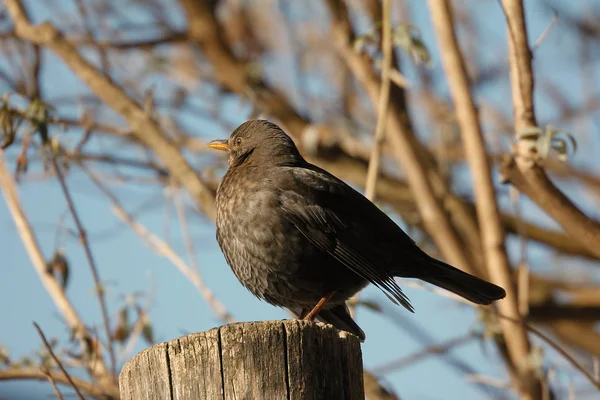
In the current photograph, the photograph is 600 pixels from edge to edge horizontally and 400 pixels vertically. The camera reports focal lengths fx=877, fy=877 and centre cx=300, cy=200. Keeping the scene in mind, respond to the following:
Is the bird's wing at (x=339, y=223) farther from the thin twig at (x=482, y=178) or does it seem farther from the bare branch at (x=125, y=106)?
the thin twig at (x=482, y=178)

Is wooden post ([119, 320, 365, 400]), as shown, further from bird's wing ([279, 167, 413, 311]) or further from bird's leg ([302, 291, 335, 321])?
bird's leg ([302, 291, 335, 321])

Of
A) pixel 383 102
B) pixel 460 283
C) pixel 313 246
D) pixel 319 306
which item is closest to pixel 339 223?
pixel 313 246

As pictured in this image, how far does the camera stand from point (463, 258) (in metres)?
6.33

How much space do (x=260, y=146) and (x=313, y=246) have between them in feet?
3.12

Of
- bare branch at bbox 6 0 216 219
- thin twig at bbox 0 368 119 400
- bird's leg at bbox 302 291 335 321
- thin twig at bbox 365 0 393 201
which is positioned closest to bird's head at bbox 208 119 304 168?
bare branch at bbox 6 0 216 219

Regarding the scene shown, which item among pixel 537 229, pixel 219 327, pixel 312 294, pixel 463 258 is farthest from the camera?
pixel 537 229

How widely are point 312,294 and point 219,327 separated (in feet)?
5.88

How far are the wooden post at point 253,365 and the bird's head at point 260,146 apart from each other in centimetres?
223

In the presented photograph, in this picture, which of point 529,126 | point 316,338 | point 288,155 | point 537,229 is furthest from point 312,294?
point 537,229

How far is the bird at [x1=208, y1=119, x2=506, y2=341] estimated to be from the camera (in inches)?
177

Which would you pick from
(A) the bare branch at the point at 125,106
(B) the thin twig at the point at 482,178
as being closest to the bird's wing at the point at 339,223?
(A) the bare branch at the point at 125,106

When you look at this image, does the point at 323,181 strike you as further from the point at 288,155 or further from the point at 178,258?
the point at 178,258

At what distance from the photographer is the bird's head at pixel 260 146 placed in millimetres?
5090

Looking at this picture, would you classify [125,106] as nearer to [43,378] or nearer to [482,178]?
[43,378]
